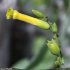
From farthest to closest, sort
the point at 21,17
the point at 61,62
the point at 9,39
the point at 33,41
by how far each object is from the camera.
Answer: the point at 9,39 < the point at 33,41 < the point at 21,17 < the point at 61,62

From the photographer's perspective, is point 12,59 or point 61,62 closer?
point 61,62

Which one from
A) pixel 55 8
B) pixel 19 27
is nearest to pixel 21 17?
pixel 55 8

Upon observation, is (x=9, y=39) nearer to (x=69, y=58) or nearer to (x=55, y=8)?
(x=55, y=8)

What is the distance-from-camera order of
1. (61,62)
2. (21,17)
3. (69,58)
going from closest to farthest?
(61,62)
(21,17)
(69,58)

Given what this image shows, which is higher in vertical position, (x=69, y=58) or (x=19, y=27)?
(x=19, y=27)

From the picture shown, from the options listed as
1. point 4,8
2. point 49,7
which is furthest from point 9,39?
point 49,7

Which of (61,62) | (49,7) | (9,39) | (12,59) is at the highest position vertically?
(49,7)

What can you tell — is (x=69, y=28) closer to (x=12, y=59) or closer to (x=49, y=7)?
(x=49, y=7)

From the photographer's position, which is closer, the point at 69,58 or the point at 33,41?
the point at 69,58

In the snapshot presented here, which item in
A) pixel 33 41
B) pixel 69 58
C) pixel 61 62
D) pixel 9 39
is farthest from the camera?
pixel 9 39
